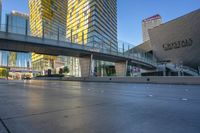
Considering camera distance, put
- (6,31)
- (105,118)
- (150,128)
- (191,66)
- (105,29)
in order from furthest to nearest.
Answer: (105,29), (191,66), (6,31), (105,118), (150,128)

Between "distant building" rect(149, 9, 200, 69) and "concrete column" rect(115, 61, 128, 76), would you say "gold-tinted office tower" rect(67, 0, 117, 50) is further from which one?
"concrete column" rect(115, 61, 128, 76)

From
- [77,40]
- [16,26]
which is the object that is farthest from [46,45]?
[77,40]

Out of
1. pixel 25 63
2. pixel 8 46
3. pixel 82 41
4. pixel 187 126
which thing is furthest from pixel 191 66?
pixel 25 63

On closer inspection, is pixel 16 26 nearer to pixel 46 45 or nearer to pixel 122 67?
pixel 46 45

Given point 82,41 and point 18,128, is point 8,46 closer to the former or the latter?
point 82,41

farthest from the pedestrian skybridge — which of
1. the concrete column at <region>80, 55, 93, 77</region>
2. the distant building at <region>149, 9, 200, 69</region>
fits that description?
the distant building at <region>149, 9, 200, 69</region>

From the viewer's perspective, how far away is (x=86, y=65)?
4041cm

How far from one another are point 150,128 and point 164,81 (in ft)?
66.3

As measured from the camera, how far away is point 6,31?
2562 centimetres

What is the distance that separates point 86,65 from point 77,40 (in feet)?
23.1

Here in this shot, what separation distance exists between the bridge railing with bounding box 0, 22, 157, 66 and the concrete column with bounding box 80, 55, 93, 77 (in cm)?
303

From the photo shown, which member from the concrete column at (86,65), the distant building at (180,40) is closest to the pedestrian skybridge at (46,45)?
the concrete column at (86,65)

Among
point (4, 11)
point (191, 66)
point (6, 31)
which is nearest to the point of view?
point (6, 31)

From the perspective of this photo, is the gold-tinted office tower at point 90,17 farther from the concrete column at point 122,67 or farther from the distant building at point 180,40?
the concrete column at point 122,67
